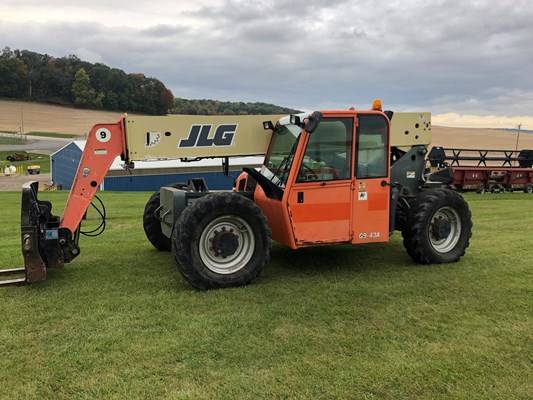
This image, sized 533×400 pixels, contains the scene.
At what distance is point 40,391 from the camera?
351 cm

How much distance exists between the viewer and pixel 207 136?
6328 millimetres

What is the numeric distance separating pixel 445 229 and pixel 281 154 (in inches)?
107

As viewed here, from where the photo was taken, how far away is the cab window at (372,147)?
6395 mm

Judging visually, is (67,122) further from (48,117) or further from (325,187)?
(325,187)

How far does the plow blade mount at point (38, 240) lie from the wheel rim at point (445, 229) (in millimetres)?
4943

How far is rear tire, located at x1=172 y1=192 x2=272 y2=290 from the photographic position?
5.65 m

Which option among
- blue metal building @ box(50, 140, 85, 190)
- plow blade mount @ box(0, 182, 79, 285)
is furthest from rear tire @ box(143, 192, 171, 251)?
blue metal building @ box(50, 140, 85, 190)

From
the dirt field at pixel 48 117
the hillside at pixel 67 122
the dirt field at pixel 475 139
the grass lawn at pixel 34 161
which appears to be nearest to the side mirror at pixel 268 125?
the dirt field at pixel 475 139

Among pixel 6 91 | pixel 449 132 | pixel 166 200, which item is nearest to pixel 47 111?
pixel 6 91

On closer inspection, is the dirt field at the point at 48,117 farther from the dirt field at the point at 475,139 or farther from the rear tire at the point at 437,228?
the rear tire at the point at 437,228

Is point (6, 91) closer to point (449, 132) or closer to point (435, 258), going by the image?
point (449, 132)

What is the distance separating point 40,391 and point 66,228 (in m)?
2.79

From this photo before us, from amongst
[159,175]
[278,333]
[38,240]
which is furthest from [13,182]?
[278,333]

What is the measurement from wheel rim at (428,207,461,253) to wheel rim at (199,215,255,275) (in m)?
2.84
